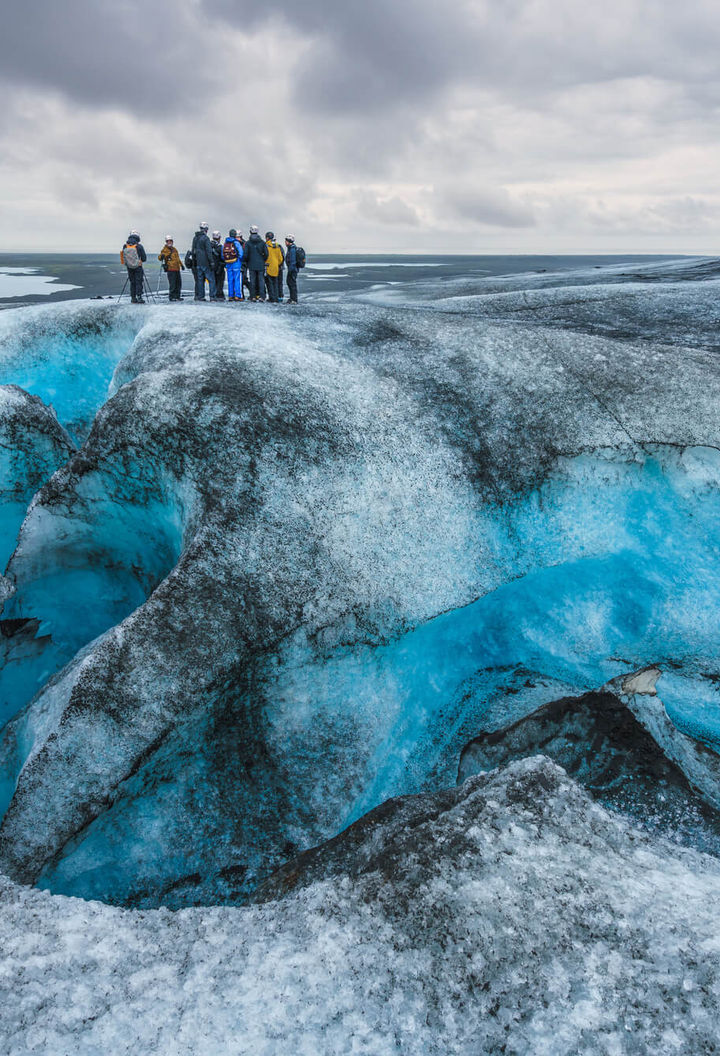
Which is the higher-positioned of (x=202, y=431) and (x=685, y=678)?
(x=202, y=431)

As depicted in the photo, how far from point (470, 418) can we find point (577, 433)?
1577 mm

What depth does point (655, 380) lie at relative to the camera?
9.93m

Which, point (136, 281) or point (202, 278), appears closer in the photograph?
point (136, 281)

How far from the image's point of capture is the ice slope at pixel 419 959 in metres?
3.43

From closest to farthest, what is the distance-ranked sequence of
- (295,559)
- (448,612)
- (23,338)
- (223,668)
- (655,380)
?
1. (223,668)
2. (295,559)
3. (448,612)
4. (655,380)
5. (23,338)

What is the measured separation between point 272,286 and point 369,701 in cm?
1777

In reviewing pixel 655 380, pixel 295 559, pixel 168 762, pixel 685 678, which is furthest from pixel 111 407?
pixel 685 678

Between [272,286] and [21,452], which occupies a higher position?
[272,286]

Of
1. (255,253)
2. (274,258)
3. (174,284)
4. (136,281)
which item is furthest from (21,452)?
(274,258)

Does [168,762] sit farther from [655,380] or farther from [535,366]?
[655,380]

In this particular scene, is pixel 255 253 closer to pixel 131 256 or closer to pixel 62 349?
pixel 131 256

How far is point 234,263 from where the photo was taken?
68.3 ft

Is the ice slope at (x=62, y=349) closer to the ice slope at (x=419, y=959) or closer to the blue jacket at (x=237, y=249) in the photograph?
the blue jacket at (x=237, y=249)

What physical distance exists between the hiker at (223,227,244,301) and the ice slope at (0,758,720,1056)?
1925cm
